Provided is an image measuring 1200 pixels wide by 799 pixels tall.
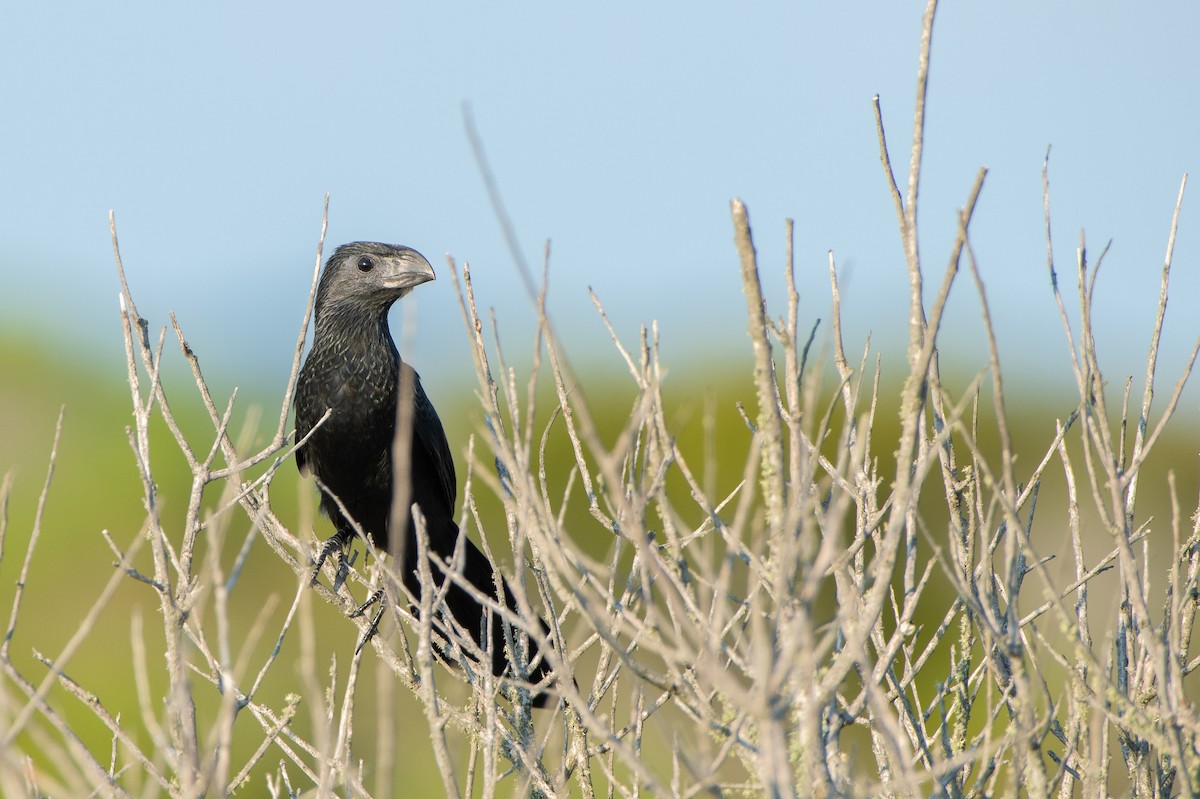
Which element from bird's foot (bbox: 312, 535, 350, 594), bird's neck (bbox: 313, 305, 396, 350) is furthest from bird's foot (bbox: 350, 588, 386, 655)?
bird's neck (bbox: 313, 305, 396, 350)

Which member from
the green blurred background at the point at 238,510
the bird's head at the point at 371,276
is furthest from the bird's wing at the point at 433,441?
the green blurred background at the point at 238,510

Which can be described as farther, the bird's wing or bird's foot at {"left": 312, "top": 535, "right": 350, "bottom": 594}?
the bird's wing

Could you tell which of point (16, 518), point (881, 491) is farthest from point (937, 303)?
point (16, 518)

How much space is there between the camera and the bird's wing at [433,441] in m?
6.11

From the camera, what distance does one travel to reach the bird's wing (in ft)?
20.1

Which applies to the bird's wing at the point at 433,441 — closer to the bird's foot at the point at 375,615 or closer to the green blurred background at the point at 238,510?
the bird's foot at the point at 375,615

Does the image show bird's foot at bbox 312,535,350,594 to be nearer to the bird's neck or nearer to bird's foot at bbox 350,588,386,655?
bird's foot at bbox 350,588,386,655

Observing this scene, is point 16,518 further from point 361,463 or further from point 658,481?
point 658,481

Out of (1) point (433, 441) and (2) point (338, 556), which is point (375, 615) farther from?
(1) point (433, 441)

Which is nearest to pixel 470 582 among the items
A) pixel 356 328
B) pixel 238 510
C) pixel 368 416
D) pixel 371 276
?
pixel 368 416

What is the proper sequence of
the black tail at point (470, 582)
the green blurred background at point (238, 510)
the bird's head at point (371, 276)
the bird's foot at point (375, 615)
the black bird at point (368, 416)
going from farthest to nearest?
1. the green blurred background at point (238, 510)
2. the bird's head at point (371, 276)
3. the black bird at point (368, 416)
4. the black tail at point (470, 582)
5. the bird's foot at point (375, 615)

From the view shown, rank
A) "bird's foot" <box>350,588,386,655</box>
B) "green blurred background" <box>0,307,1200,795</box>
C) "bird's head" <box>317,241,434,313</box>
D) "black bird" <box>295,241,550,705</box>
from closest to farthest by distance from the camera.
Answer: "bird's foot" <box>350,588,386,655</box> → "black bird" <box>295,241,550,705</box> → "bird's head" <box>317,241,434,313</box> → "green blurred background" <box>0,307,1200,795</box>

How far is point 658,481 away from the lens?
2.65m

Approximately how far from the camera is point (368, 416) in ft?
19.4
